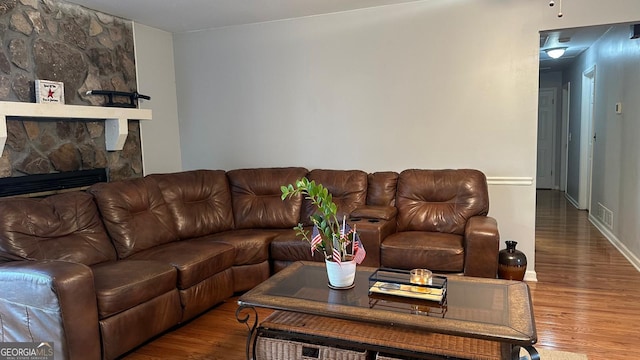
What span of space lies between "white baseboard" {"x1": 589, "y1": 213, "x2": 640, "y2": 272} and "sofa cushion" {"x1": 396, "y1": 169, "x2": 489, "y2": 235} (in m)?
1.62

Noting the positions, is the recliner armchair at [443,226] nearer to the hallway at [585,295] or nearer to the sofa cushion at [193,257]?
the hallway at [585,295]

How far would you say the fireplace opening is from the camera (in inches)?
121

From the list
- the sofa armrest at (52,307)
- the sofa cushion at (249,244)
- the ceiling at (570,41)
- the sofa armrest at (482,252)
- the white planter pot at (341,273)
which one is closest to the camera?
the sofa armrest at (52,307)

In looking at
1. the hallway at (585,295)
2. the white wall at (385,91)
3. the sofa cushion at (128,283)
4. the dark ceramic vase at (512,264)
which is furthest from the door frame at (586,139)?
the sofa cushion at (128,283)

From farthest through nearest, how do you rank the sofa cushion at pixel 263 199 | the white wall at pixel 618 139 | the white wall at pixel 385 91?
the white wall at pixel 618 139, the sofa cushion at pixel 263 199, the white wall at pixel 385 91

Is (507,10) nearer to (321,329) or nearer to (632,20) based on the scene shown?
(632,20)

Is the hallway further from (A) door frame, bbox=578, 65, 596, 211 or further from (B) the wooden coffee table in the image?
(A) door frame, bbox=578, 65, 596, 211

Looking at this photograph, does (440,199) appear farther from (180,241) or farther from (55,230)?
(55,230)

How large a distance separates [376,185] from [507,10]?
1785mm

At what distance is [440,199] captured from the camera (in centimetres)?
362

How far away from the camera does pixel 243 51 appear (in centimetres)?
445

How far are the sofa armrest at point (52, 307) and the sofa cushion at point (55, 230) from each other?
0.31 metres

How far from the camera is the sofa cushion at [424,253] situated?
10.0 ft

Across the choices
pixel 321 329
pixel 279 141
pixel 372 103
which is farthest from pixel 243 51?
pixel 321 329
